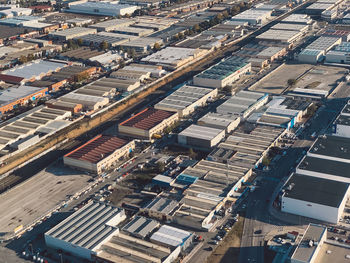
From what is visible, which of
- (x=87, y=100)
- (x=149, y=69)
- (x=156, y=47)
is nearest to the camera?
(x=87, y=100)

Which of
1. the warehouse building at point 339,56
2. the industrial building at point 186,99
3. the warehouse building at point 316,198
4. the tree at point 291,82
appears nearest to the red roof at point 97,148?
the industrial building at point 186,99

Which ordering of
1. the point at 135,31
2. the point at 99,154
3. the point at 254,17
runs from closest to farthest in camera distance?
the point at 99,154
the point at 135,31
the point at 254,17

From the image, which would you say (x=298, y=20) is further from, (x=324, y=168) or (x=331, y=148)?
(x=324, y=168)

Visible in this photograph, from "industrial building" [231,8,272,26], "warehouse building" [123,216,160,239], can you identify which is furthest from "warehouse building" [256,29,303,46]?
"warehouse building" [123,216,160,239]

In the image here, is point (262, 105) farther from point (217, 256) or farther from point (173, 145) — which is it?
point (217, 256)

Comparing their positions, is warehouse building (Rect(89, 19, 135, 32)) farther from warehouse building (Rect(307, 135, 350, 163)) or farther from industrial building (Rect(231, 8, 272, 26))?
warehouse building (Rect(307, 135, 350, 163))

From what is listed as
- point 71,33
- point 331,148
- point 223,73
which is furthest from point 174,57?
point 331,148

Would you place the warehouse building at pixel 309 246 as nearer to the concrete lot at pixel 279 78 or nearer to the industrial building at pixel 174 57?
the concrete lot at pixel 279 78
